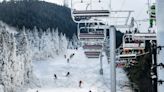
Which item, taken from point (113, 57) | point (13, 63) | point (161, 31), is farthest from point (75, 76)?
point (161, 31)

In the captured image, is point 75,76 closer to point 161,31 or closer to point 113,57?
point 113,57

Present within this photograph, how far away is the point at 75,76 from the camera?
227ft

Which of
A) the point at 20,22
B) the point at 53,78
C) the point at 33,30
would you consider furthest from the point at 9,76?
the point at 20,22

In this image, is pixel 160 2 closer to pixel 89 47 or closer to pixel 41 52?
pixel 89 47

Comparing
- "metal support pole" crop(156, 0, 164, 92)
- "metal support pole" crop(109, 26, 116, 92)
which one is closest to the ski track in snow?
"metal support pole" crop(109, 26, 116, 92)

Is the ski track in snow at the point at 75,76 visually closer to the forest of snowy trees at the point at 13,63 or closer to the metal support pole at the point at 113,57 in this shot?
the forest of snowy trees at the point at 13,63

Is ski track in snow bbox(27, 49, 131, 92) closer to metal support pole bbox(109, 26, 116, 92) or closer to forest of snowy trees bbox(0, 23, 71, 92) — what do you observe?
forest of snowy trees bbox(0, 23, 71, 92)

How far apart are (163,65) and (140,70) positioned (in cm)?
3803

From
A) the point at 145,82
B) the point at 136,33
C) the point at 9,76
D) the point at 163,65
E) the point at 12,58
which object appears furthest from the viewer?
the point at 12,58

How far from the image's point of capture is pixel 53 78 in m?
67.4

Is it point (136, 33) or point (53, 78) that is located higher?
point (136, 33)

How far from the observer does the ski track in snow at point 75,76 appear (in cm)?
6025

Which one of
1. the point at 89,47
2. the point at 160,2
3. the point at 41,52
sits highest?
the point at 160,2

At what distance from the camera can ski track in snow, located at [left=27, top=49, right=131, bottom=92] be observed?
2372 inches
